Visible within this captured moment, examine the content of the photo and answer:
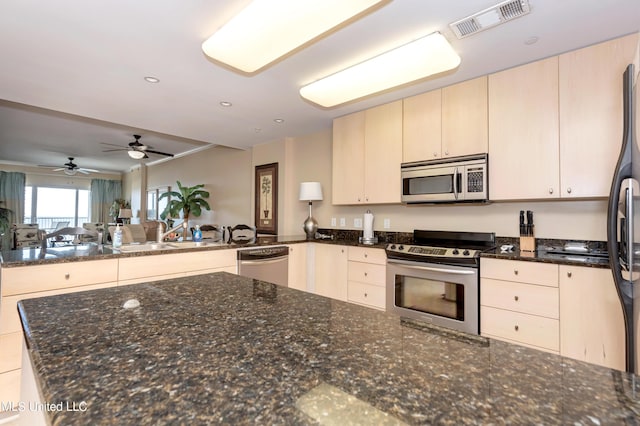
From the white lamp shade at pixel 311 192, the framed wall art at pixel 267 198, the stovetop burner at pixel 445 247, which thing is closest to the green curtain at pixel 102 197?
the framed wall art at pixel 267 198

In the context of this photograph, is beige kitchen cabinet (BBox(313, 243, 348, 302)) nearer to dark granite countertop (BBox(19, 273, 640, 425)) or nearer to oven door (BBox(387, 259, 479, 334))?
oven door (BBox(387, 259, 479, 334))

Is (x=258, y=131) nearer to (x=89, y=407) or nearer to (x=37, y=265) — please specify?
(x=37, y=265)

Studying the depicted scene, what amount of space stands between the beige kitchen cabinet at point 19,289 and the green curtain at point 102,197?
382 inches

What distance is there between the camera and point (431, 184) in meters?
2.92

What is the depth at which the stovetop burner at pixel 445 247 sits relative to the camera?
2.48 meters

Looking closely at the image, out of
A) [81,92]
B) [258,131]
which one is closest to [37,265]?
[81,92]

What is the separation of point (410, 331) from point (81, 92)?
3.70m

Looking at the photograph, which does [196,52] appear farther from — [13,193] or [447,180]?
[13,193]

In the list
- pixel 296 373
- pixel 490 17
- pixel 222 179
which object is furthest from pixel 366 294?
pixel 222 179

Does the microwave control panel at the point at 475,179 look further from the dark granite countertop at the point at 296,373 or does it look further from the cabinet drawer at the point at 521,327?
the dark granite countertop at the point at 296,373

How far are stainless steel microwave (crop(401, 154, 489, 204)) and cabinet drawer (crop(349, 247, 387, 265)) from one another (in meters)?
0.58

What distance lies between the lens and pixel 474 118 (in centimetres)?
269

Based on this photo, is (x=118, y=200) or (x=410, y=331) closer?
(x=410, y=331)

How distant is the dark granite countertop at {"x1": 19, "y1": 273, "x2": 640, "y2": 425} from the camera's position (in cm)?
45
